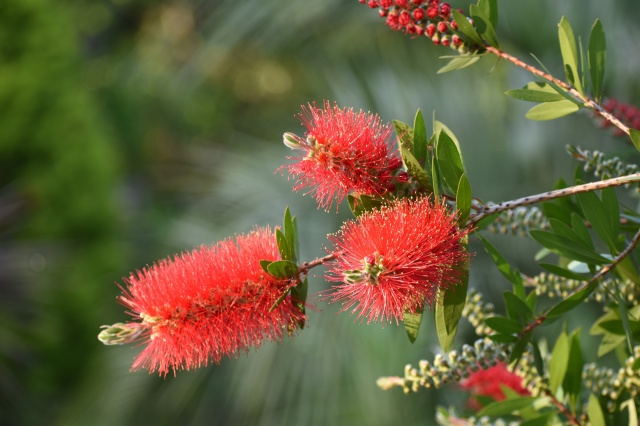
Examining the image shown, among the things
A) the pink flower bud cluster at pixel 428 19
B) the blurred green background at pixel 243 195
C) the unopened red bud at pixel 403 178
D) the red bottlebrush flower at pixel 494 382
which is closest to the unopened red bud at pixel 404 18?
the pink flower bud cluster at pixel 428 19

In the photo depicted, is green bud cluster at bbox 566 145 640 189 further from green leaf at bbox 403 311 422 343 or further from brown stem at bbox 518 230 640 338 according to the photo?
green leaf at bbox 403 311 422 343

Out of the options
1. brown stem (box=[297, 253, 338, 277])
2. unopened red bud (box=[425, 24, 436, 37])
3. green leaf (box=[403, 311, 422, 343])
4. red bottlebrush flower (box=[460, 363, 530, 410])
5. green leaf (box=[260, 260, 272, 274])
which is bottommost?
red bottlebrush flower (box=[460, 363, 530, 410])

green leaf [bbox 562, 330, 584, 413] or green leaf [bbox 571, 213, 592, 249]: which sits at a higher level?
green leaf [bbox 571, 213, 592, 249]

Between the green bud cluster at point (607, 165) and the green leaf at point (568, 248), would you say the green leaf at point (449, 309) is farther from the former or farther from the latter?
the green bud cluster at point (607, 165)

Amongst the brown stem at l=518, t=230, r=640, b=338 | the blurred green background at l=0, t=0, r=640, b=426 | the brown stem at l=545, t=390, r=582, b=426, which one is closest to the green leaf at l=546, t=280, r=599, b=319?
the brown stem at l=518, t=230, r=640, b=338

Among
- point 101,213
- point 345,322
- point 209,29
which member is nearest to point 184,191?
point 101,213

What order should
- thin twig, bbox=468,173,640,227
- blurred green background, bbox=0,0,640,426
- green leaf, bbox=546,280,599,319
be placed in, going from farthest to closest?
1. blurred green background, bbox=0,0,640,426
2. green leaf, bbox=546,280,599,319
3. thin twig, bbox=468,173,640,227

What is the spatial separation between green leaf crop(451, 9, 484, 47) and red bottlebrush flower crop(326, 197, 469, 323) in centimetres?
13

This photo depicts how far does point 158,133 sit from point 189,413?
3.65 metres

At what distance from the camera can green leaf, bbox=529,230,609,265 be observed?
1.71 ft

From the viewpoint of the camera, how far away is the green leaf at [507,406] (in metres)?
0.61

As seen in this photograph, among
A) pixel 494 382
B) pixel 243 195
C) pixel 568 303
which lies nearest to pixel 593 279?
pixel 568 303

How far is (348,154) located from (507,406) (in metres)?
0.25

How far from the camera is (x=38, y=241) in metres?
3.15
